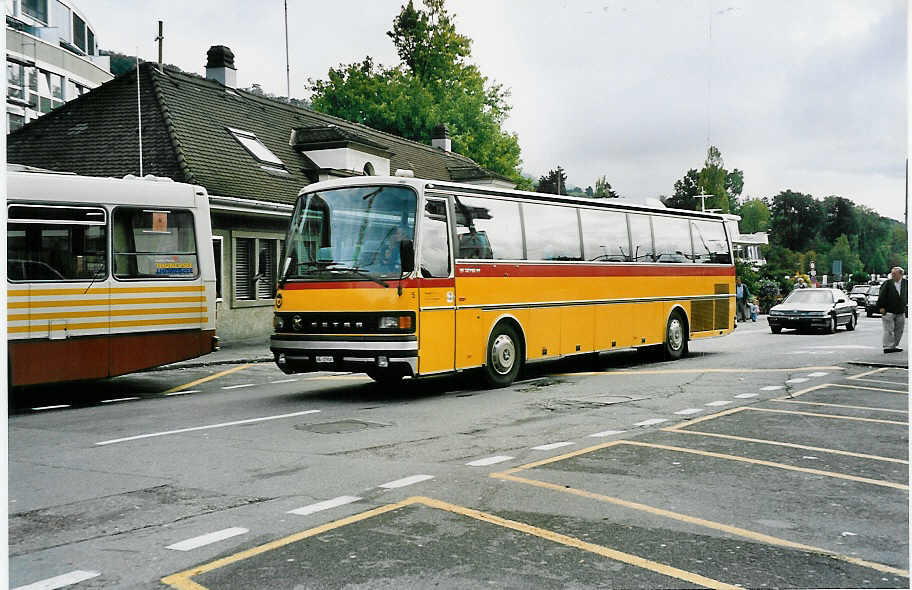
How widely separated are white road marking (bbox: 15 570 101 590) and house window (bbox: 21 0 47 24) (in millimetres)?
34803

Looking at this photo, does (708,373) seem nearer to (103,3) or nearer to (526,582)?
(103,3)

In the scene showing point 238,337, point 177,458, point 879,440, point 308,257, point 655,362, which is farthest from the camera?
point 238,337

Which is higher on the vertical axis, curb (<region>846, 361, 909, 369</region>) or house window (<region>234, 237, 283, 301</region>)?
house window (<region>234, 237, 283, 301</region>)

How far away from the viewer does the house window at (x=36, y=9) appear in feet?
115

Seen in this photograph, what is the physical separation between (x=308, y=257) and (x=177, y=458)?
5.05m

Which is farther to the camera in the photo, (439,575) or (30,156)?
(30,156)

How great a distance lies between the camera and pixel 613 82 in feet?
35.0

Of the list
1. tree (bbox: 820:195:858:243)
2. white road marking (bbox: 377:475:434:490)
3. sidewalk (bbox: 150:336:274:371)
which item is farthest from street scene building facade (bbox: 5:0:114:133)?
white road marking (bbox: 377:475:434:490)

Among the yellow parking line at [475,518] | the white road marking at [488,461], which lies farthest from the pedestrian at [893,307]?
the yellow parking line at [475,518]

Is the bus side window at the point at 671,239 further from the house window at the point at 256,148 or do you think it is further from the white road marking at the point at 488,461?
the house window at the point at 256,148

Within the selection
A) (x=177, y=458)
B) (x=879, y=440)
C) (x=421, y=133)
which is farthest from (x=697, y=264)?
(x=421, y=133)

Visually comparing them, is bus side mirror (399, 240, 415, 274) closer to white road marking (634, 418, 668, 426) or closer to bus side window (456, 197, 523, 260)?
bus side window (456, 197, 523, 260)

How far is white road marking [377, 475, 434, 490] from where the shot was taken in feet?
22.5

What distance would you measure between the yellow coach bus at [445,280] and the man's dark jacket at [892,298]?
512 cm
